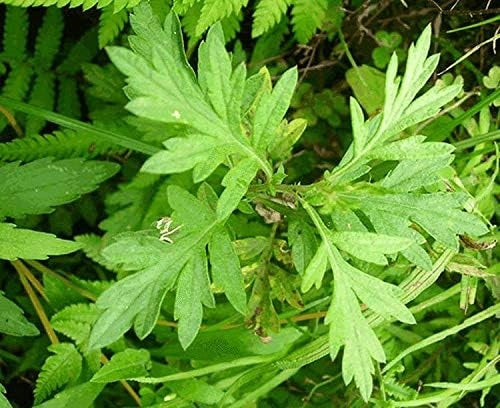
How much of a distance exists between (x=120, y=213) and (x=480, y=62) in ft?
3.54

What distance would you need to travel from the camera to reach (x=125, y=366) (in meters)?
1.76

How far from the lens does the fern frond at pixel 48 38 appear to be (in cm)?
219

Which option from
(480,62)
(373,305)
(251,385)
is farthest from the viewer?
(480,62)

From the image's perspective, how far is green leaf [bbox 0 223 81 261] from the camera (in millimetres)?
1519

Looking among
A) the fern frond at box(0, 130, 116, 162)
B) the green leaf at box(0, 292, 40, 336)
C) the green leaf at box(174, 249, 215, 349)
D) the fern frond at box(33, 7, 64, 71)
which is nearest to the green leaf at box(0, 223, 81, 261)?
the green leaf at box(0, 292, 40, 336)

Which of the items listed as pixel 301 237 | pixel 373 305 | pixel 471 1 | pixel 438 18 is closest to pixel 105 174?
pixel 301 237

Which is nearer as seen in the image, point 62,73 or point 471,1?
point 471,1

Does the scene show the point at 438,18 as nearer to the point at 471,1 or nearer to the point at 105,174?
the point at 471,1

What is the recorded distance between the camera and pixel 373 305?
49.7 inches

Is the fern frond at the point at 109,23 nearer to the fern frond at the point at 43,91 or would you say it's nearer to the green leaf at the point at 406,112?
the fern frond at the point at 43,91

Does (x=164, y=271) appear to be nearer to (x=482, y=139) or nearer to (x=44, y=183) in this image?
(x=44, y=183)

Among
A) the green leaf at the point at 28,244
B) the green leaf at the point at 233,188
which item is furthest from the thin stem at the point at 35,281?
the green leaf at the point at 233,188

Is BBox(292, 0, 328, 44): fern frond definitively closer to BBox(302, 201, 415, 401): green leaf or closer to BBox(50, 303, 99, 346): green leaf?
BBox(302, 201, 415, 401): green leaf

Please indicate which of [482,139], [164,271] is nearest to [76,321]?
[164,271]
